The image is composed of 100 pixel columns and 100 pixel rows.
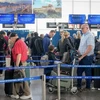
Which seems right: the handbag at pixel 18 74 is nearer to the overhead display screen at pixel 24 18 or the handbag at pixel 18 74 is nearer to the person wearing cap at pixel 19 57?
the person wearing cap at pixel 19 57

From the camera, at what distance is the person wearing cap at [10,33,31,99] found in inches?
237

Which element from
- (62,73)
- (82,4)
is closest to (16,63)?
(62,73)

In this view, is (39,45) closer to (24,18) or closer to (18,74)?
(24,18)

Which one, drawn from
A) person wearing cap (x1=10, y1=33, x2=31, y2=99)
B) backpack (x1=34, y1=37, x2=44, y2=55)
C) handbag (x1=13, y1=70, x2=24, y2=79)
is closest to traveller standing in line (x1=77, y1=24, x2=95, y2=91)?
person wearing cap (x1=10, y1=33, x2=31, y2=99)

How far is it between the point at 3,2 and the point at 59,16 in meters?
4.70

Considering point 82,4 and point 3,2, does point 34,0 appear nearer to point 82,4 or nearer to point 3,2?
point 3,2

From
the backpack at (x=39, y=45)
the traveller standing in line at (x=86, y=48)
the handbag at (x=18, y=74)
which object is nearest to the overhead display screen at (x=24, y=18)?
the backpack at (x=39, y=45)

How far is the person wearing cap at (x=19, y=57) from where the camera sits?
603cm

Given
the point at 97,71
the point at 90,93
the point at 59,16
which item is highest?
the point at 59,16

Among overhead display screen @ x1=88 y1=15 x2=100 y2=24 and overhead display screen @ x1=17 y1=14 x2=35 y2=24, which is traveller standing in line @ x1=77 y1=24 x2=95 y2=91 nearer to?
overhead display screen @ x1=88 y1=15 x2=100 y2=24

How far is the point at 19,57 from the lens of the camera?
6.00m

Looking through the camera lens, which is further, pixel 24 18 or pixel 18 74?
pixel 24 18

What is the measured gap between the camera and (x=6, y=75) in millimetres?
6316

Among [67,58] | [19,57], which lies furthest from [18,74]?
[67,58]
